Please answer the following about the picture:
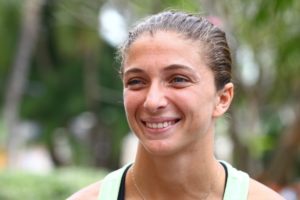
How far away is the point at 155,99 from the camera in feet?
8.41

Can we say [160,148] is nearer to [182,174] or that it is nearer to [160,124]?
[160,124]

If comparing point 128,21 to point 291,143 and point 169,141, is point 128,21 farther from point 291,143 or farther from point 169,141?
point 169,141

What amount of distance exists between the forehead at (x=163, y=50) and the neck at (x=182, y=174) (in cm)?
28

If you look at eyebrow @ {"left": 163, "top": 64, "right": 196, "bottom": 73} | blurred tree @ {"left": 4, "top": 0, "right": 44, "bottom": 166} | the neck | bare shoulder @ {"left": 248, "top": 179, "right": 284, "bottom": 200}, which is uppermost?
blurred tree @ {"left": 4, "top": 0, "right": 44, "bottom": 166}

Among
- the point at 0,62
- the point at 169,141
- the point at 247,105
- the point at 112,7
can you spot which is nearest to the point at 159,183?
the point at 169,141

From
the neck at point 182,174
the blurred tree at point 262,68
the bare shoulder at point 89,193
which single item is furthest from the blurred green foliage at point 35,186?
the neck at point 182,174

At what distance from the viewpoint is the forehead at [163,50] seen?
8.57 ft

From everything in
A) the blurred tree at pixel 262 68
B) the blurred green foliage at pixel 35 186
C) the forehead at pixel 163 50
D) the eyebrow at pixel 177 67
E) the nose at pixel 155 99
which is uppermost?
the blurred green foliage at pixel 35 186

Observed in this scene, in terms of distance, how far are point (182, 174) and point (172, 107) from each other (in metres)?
0.27

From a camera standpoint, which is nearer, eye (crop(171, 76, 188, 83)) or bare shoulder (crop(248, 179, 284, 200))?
eye (crop(171, 76, 188, 83))

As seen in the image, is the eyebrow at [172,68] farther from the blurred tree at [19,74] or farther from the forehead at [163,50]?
the blurred tree at [19,74]

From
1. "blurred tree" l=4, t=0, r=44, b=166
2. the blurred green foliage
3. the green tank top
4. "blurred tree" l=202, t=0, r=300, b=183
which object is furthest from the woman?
"blurred tree" l=4, t=0, r=44, b=166

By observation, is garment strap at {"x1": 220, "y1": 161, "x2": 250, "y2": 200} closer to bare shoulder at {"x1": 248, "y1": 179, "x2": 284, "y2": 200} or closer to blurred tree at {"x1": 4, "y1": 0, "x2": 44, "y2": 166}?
bare shoulder at {"x1": 248, "y1": 179, "x2": 284, "y2": 200}

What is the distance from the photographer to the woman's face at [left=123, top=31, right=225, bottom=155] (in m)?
2.59
